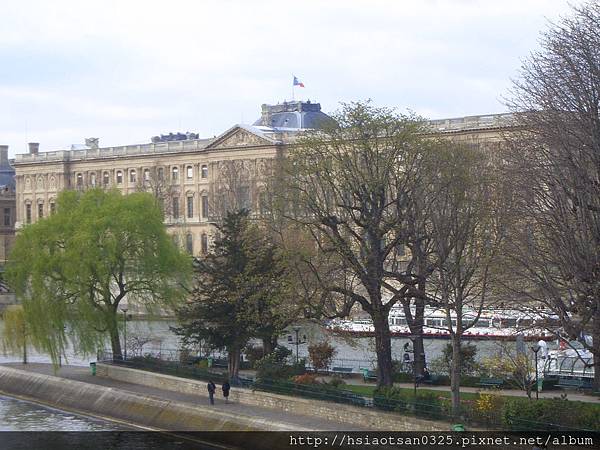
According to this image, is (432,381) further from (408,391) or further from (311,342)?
(311,342)

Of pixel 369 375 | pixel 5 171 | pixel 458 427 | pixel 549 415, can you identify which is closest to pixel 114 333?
pixel 369 375

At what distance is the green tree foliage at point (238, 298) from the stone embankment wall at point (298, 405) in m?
2.14

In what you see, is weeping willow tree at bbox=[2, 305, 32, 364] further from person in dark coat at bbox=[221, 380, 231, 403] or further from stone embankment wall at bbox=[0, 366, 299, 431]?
person in dark coat at bbox=[221, 380, 231, 403]

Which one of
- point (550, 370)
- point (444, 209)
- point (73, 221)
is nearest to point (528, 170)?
point (444, 209)

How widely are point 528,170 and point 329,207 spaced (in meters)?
13.7

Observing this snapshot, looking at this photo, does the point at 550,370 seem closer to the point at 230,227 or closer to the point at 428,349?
the point at 230,227

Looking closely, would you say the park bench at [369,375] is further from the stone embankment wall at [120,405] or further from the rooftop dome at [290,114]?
the rooftop dome at [290,114]

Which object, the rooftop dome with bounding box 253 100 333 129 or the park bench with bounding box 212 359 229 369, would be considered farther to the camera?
the rooftop dome with bounding box 253 100 333 129

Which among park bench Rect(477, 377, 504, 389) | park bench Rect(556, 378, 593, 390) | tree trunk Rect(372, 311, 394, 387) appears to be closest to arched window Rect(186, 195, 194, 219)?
tree trunk Rect(372, 311, 394, 387)

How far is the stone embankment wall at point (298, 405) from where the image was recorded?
1725 inches

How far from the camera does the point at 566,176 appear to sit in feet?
132

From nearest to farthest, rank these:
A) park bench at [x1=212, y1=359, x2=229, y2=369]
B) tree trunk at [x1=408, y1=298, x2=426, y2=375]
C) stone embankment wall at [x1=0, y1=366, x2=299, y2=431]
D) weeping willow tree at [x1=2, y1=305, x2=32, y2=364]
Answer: stone embankment wall at [x1=0, y1=366, x2=299, y2=431] < tree trunk at [x1=408, y1=298, x2=426, y2=375] < park bench at [x1=212, y1=359, x2=229, y2=369] < weeping willow tree at [x1=2, y1=305, x2=32, y2=364]

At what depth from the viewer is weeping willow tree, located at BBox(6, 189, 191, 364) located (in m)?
63.8

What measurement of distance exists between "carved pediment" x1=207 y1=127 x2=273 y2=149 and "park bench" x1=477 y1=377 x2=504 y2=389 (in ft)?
261
